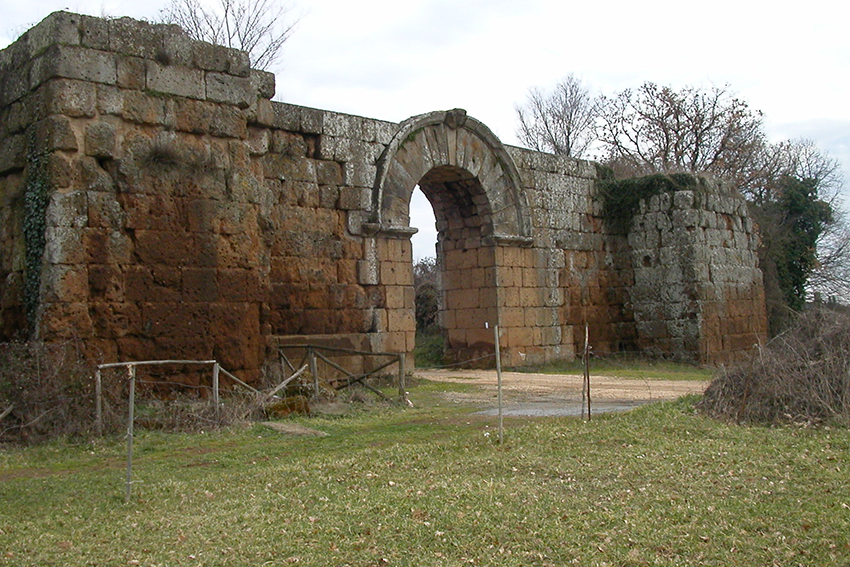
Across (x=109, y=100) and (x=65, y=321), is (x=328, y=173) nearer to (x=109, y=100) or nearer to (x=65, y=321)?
(x=109, y=100)

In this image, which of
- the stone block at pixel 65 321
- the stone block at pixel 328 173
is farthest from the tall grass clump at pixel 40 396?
the stone block at pixel 328 173

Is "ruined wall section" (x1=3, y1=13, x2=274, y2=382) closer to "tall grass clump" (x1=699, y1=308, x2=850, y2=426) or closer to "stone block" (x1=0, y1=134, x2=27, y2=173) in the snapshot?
"stone block" (x1=0, y1=134, x2=27, y2=173)

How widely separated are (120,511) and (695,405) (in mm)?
6203

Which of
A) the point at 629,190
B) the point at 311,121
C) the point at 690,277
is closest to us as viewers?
the point at 311,121

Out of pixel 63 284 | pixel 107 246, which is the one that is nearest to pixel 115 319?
pixel 63 284

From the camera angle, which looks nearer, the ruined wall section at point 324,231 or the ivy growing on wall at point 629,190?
the ruined wall section at point 324,231

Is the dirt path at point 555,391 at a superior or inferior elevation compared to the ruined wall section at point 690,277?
inferior

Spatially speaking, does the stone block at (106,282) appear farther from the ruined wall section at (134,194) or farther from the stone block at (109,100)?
the stone block at (109,100)

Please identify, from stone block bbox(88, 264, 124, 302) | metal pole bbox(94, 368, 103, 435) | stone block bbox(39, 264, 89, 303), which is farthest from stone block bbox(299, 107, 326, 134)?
metal pole bbox(94, 368, 103, 435)

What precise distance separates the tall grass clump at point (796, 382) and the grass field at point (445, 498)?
42 centimetres

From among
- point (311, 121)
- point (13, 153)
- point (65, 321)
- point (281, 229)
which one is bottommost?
point (65, 321)

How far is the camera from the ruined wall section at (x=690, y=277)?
17.9 meters

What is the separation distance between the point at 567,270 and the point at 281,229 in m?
6.89

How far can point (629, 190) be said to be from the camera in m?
18.6
